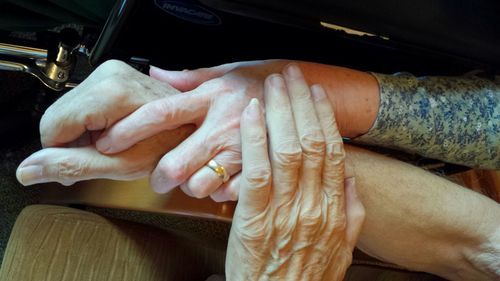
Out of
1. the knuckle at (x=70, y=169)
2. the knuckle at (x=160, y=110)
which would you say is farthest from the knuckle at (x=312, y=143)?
the knuckle at (x=70, y=169)

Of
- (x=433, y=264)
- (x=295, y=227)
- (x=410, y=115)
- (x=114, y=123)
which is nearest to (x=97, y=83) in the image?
(x=114, y=123)

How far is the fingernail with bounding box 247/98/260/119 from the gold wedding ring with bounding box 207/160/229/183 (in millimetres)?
94

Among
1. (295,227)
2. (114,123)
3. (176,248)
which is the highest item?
(114,123)

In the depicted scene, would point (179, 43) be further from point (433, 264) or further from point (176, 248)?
point (433, 264)

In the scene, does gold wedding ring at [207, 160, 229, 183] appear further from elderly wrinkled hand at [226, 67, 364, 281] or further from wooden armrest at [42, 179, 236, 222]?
wooden armrest at [42, 179, 236, 222]

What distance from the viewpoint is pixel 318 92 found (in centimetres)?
73

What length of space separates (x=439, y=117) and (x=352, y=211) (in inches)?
8.8

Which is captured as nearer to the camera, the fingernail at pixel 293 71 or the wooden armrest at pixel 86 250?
the fingernail at pixel 293 71

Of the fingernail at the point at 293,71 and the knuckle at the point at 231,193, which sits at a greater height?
the fingernail at the point at 293,71

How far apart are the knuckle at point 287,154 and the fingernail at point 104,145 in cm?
25

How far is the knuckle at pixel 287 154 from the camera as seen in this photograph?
0.68m

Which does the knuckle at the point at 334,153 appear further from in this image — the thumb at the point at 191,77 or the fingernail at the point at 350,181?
the thumb at the point at 191,77

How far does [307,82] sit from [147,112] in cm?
26

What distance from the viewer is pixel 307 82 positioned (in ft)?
2.48
